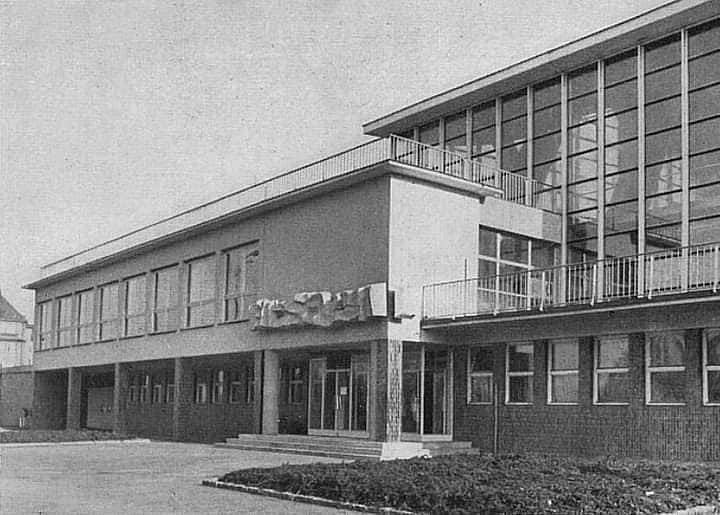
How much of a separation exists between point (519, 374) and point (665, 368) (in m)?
3.90

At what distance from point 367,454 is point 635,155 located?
10375 mm

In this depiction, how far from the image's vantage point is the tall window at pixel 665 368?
18719 mm

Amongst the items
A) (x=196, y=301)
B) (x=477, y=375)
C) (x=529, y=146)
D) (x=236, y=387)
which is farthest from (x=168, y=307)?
(x=477, y=375)

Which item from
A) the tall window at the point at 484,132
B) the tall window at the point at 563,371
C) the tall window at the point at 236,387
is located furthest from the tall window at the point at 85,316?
the tall window at the point at 563,371

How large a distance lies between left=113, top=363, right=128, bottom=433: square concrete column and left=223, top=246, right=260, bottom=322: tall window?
8.30 m

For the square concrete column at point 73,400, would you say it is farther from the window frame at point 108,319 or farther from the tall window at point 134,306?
the tall window at point 134,306

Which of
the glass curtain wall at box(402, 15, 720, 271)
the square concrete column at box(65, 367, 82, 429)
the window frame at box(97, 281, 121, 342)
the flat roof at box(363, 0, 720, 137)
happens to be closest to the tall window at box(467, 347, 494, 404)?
the glass curtain wall at box(402, 15, 720, 271)

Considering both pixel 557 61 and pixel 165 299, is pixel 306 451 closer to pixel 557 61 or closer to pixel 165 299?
pixel 165 299

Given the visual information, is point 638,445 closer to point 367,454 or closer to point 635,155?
point 367,454

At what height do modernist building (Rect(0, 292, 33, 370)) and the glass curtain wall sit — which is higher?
the glass curtain wall

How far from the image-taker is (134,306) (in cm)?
3559

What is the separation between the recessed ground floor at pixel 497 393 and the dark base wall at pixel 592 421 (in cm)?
2

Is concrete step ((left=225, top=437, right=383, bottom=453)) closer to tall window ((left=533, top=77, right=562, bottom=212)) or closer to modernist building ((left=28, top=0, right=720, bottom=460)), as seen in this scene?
modernist building ((left=28, top=0, right=720, bottom=460))

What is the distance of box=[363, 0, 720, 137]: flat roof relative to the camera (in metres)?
23.7
